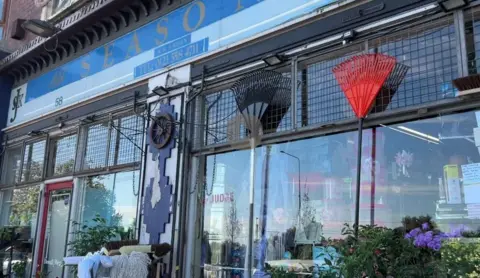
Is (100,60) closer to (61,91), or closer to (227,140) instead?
(61,91)

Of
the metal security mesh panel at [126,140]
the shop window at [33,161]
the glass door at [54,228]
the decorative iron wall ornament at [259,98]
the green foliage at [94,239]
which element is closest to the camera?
the decorative iron wall ornament at [259,98]

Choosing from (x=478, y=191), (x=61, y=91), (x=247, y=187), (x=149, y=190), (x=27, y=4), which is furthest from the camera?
(x=27, y=4)

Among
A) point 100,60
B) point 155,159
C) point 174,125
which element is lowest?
point 155,159

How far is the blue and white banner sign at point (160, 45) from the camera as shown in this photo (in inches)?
216

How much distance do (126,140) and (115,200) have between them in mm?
961

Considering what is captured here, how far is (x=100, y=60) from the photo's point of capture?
26.4 ft

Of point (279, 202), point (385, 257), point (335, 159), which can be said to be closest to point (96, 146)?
point (279, 202)

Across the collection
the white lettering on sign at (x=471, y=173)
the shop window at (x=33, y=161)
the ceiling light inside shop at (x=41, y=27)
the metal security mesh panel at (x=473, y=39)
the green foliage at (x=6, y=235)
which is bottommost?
the green foliage at (x=6, y=235)

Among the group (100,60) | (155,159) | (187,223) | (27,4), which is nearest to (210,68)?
(155,159)

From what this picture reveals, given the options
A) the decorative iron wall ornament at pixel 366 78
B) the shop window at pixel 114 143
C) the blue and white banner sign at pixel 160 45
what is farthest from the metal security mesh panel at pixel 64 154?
the decorative iron wall ornament at pixel 366 78

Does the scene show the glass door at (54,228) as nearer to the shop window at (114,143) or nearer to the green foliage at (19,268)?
the green foliage at (19,268)

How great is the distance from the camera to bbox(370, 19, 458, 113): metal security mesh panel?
3.97 m

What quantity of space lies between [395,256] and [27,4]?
11772 millimetres

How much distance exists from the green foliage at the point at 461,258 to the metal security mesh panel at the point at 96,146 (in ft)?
18.9
